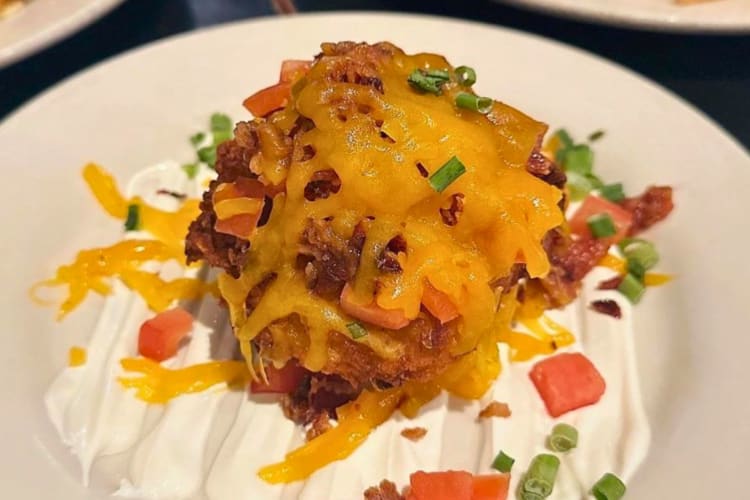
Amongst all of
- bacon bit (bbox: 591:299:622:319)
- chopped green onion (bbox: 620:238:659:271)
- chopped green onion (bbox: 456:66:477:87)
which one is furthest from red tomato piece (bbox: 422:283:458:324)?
chopped green onion (bbox: 620:238:659:271)

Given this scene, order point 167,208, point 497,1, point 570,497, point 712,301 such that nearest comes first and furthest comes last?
1. point 570,497
2. point 712,301
3. point 167,208
4. point 497,1

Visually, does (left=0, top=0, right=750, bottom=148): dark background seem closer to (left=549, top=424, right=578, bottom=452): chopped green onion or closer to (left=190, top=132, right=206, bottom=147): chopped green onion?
(left=190, top=132, right=206, bottom=147): chopped green onion

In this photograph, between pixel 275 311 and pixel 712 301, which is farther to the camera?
pixel 712 301

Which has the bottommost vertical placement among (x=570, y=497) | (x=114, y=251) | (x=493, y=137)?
(x=570, y=497)

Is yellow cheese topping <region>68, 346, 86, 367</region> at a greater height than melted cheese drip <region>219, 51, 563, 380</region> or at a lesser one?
lesser

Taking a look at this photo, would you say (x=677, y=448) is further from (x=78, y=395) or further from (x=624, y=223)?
(x=78, y=395)

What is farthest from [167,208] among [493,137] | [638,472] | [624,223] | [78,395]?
[638,472]

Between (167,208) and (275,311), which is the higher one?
(275,311)
